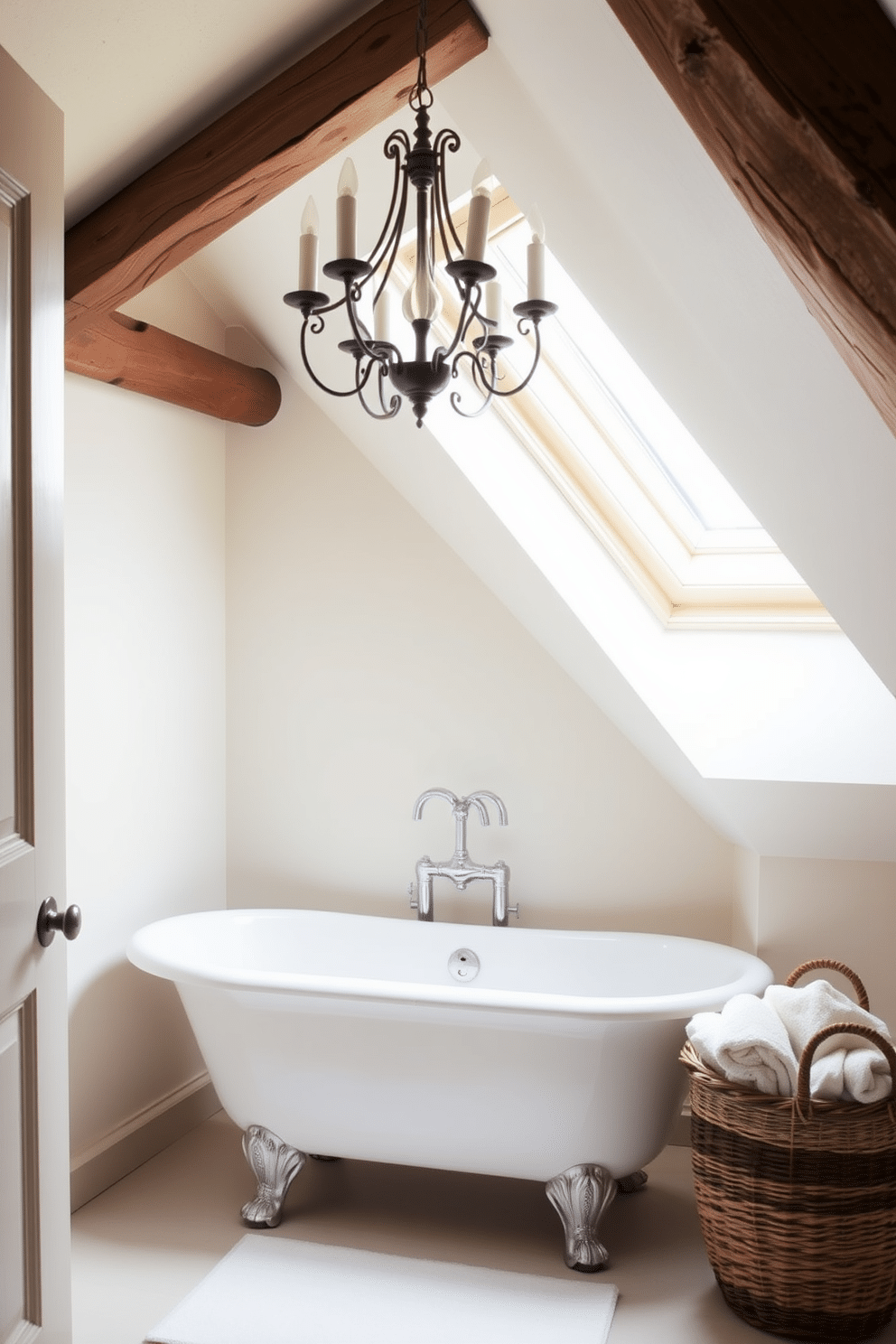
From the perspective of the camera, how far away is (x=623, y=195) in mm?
1864

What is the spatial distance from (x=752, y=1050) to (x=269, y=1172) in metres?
1.29

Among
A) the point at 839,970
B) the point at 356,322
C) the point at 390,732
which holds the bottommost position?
the point at 839,970

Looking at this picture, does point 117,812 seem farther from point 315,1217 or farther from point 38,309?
point 38,309

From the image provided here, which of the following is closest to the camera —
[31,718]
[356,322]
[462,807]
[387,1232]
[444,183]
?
[31,718]

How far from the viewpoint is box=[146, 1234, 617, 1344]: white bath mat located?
2.41m

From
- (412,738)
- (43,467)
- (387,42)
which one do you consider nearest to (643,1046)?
(412,738)

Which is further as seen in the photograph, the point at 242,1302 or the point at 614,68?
the point at 242,1302

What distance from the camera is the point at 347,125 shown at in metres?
2.31

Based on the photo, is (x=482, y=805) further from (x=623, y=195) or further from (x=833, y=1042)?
(x=623, y=195)

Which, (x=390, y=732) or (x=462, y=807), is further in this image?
(x=390, y=732)

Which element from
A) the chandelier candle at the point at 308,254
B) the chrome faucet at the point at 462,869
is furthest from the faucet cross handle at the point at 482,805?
the chandelier candle at the point at 308,254

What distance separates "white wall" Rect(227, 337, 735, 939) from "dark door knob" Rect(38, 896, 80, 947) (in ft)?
6.52

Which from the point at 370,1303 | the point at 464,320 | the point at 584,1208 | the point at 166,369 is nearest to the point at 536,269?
the point at 464,320

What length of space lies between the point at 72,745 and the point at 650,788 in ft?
5.59
